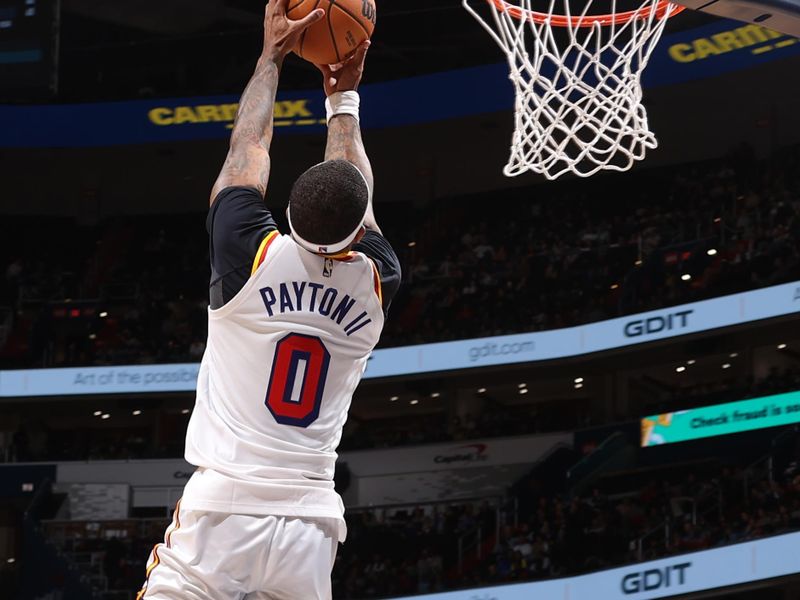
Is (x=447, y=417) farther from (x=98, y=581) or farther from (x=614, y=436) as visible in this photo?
(x=98, y=581)

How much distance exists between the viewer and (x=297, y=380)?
2.71 meters

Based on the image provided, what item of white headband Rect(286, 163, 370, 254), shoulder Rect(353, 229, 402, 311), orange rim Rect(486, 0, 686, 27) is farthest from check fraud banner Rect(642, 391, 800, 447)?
white headband Rect(286, 163, 370, 254)

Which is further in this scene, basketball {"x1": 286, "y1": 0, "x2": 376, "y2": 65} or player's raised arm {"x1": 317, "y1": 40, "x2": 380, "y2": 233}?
basketball {"x1": 286, "y1": 0, "x2": 376, "y2": 65}

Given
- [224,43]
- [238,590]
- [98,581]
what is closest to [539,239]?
[224,43]

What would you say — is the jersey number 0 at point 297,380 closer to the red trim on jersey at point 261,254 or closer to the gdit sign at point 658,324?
the red trim on jersey at point 261,254

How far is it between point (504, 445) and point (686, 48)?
19.4 feet

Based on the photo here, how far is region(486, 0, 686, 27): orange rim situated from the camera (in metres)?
6.39

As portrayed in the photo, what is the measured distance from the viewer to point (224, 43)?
2103 centimetres

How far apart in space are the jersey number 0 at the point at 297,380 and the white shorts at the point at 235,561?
215mm

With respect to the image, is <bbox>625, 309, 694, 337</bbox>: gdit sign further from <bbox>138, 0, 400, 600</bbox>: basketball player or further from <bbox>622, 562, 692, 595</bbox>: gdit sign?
<bbox>138, 0, 400, 600</bbox>: basketball player

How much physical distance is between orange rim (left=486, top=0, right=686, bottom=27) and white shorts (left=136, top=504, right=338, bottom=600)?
13.3 ft

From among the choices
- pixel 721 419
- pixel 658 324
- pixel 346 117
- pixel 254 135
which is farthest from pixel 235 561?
pixel 721 419

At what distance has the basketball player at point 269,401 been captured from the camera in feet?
8.72

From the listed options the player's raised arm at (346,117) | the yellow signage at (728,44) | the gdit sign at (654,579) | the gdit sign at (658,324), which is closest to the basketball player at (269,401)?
the player's raised arm at (346,117)
